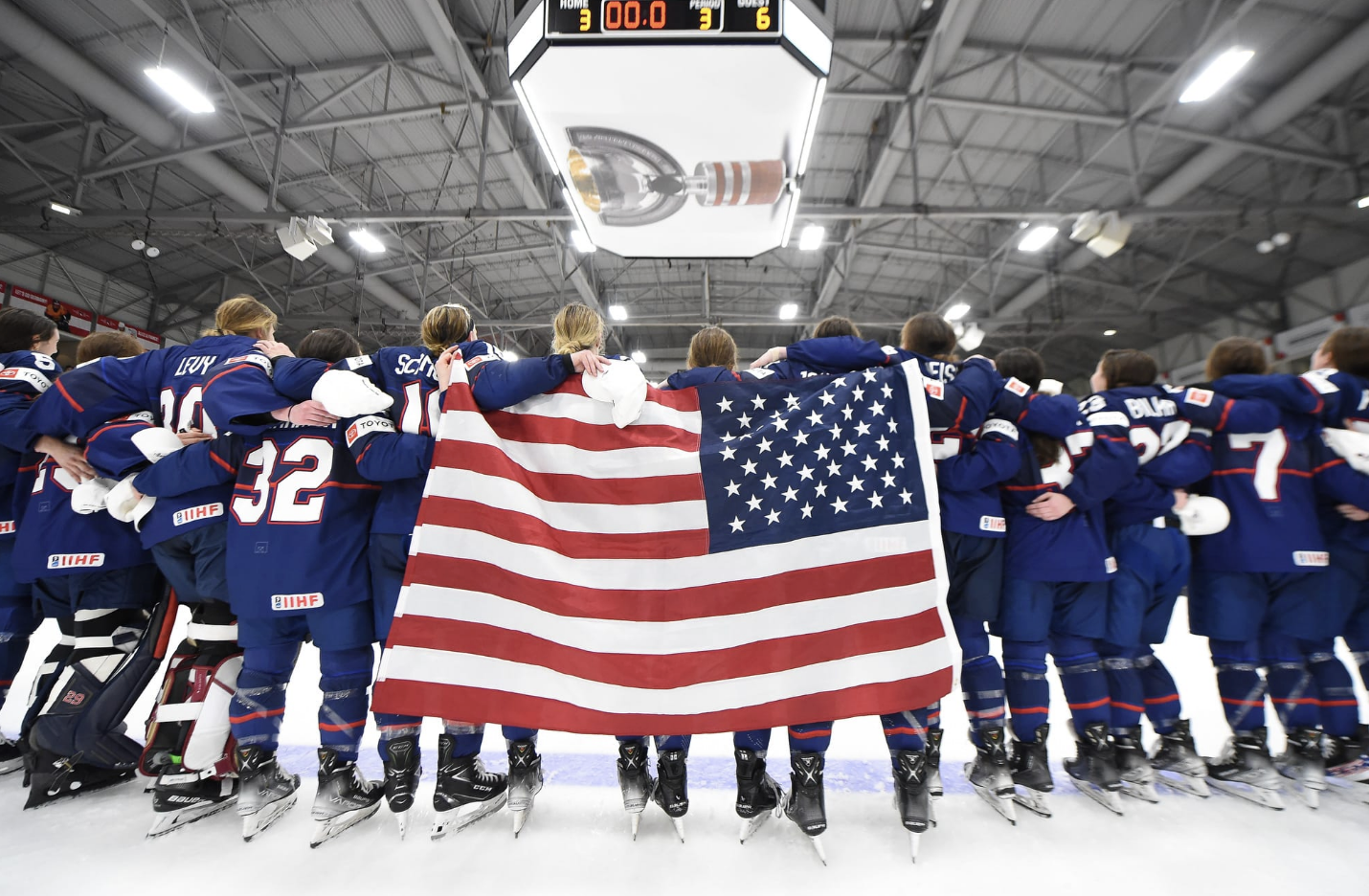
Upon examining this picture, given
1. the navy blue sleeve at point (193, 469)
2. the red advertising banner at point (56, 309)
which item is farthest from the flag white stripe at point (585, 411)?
the red advertising banner at point (56, 309)

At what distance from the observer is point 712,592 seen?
196cm

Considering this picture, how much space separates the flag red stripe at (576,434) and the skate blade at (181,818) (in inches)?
65.8

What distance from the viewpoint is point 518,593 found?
1927 mm

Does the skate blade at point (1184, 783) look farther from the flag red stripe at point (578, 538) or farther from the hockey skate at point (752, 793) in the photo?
the flag red stripe at point (578, 538)

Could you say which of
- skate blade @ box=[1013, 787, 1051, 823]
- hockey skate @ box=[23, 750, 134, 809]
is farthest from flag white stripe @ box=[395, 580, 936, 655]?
hockey skate @ box=[23, 750, 134, 809]

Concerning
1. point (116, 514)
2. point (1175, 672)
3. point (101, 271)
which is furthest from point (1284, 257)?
point (101, 271)

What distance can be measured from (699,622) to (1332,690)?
2697 millimetres

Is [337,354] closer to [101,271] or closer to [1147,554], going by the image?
[1147,554]

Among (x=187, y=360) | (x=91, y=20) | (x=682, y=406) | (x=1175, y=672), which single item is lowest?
(x=1175, y=672)

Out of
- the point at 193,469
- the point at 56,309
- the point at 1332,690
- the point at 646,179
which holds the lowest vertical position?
the point at 1332,690

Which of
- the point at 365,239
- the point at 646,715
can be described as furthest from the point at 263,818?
the point at 365,239

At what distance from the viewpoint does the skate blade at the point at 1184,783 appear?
2264 millimetres

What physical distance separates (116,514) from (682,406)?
2.11 m

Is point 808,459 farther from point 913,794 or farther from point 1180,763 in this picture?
point 1180,763
